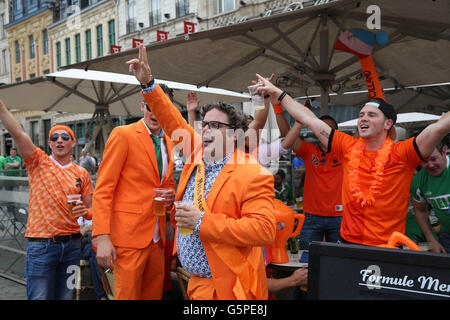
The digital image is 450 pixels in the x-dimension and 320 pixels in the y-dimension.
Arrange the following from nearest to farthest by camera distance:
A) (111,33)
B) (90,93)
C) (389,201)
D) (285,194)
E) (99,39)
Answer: (389,201) → (285,194) → (90,93) → (111,33) → (99,39)

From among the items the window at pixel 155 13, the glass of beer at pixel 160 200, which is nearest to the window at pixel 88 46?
the window at pixel 155 13

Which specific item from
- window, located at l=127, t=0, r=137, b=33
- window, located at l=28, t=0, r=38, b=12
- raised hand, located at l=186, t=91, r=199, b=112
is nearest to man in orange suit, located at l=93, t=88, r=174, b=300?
raised hand, located at l=186, t=91, r=199, b=112

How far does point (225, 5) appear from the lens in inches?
766

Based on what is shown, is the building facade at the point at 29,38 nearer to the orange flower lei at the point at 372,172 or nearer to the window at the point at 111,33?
the window at the point at 111,33

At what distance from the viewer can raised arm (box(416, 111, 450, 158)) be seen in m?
2.29

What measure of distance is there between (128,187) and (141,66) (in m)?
0.83

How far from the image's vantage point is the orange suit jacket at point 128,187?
265 cm

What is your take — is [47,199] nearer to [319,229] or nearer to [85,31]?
[319,229]

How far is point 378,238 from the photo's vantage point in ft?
8.19

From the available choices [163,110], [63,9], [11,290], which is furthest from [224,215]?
[63,9]

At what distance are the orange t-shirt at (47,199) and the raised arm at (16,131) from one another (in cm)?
10
